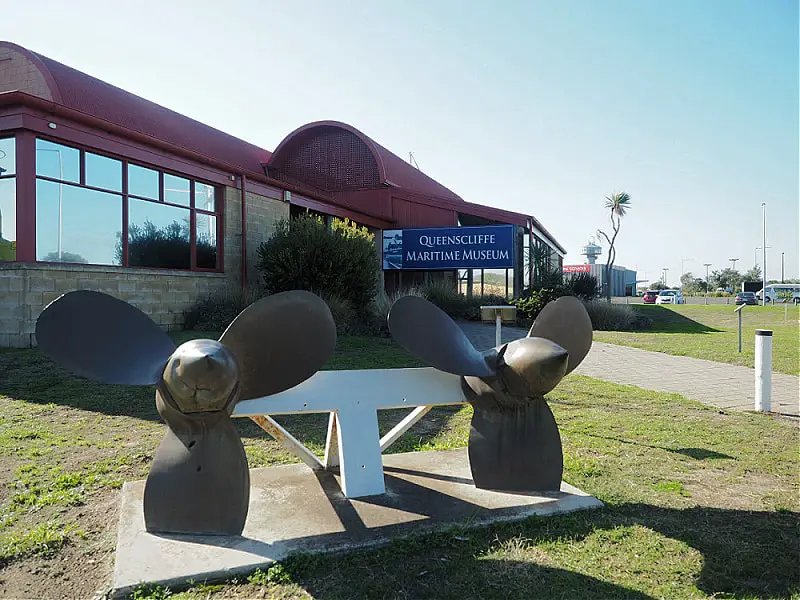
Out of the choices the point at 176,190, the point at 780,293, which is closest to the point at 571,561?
the point at 176,190

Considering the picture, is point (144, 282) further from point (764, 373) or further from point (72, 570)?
point (764, 373)

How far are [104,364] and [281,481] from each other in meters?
1.51

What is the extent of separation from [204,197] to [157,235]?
6.25 ft

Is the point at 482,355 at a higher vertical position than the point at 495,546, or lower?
higher

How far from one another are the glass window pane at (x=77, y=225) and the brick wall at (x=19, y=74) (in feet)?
9.18

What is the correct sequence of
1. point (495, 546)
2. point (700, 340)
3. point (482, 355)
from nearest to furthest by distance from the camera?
point (495, 546), point (482, 355), point (700, 340)

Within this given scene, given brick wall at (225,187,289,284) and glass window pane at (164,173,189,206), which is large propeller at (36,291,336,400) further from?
brick wall at (225,187,289,284)

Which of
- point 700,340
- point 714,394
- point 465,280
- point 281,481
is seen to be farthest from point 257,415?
point 465,280

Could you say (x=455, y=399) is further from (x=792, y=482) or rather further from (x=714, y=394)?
(x=714, y=394)

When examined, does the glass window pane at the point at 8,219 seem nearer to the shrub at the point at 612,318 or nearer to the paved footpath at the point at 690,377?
the paved footpath at the point at 690,377

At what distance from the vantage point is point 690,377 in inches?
358

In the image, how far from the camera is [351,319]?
13.2 m

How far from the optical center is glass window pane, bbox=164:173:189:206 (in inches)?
487

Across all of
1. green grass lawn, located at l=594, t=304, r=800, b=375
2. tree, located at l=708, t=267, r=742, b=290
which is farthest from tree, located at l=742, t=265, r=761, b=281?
green grass lawn, located at l=594, t=304, r=800, b=375
